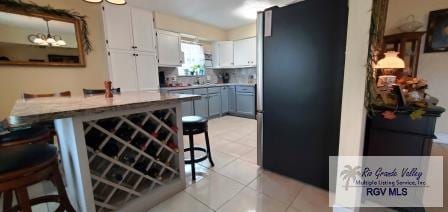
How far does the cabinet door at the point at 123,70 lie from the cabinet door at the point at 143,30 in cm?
27

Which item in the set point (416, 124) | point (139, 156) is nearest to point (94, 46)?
point (139, 156)

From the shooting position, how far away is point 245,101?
189 inches

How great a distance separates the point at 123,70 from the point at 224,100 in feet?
8.42

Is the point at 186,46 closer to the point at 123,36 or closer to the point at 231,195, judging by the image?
the point at 123,36

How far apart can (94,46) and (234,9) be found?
2.66 metres

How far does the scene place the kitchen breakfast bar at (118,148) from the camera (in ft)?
3.87

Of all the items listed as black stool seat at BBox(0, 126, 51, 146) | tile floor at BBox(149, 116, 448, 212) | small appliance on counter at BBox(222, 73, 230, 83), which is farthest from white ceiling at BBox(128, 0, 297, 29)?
tile floor at BBox(149, 116, 448, 212)

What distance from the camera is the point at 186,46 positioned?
15.9 feet

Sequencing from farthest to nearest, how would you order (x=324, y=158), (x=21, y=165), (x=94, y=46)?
1. (x=94, y=46)
2. (x=324, y=158)
3. (x=21, y=165)

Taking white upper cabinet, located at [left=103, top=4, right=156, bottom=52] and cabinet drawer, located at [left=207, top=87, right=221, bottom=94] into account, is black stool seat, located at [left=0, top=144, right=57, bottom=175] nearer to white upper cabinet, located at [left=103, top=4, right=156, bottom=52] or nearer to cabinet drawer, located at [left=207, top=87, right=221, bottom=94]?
white upper cabinet, located at [left=103, top=4, right=156, bottom=52]

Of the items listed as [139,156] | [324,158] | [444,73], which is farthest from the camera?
[444,73]

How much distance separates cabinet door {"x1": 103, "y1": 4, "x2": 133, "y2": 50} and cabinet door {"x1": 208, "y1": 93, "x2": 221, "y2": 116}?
6.96ft

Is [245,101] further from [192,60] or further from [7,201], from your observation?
[7,201]

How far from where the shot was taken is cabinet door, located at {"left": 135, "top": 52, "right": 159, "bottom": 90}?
3439 mm
